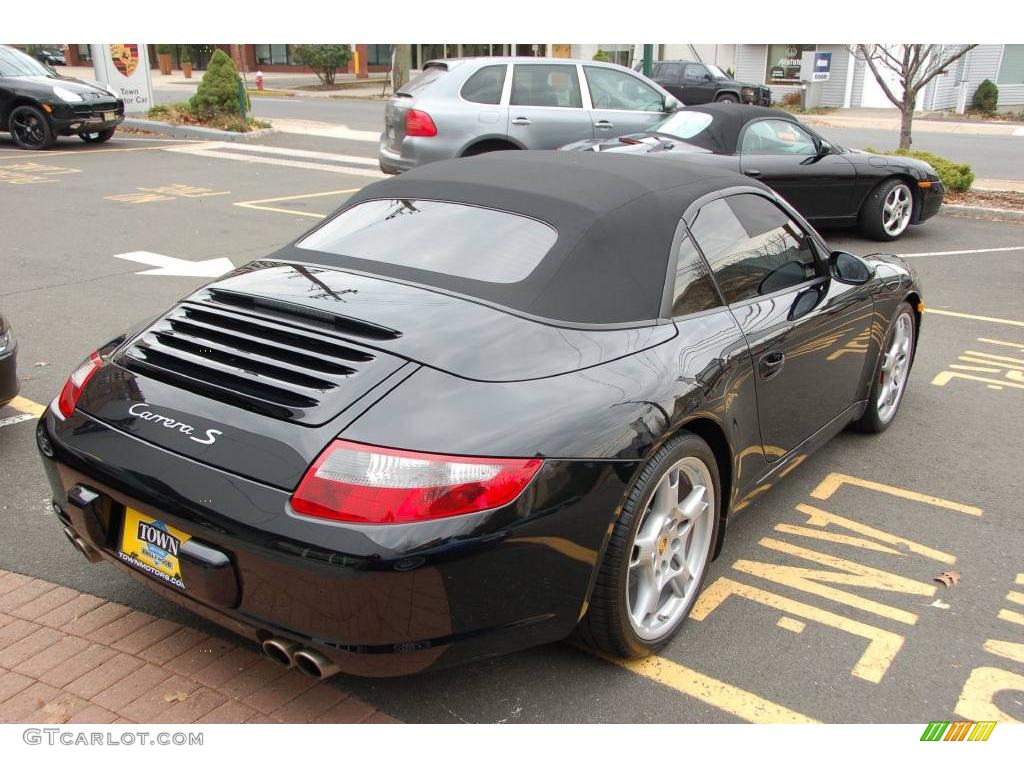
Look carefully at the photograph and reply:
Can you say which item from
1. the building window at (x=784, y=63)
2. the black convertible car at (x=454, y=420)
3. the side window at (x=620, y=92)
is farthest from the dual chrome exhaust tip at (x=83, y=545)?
the building window at (x=784, y=63)

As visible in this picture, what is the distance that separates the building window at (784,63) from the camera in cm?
3581

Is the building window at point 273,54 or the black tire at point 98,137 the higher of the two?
the building window at point 273,54

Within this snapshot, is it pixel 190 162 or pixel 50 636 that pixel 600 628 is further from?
pixel 190 162

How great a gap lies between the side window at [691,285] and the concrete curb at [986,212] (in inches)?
393

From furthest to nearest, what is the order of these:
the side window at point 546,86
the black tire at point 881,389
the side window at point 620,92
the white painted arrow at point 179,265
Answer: the side window at point 620,92 < the side window at point 546,86 < the white painted arrow at point 179,265 < the black tire at point 881,389

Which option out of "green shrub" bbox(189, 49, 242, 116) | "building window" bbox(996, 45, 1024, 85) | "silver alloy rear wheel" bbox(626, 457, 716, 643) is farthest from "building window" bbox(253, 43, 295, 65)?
"silver alloy rear wheel" bbox(626, 457, 716, 643)

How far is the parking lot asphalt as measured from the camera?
2.93 metres

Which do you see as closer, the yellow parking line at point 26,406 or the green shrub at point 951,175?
the yellow parking line at point 26,406

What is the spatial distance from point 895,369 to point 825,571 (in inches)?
71.9

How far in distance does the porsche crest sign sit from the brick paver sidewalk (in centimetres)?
1976

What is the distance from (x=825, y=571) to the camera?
3.71 metres

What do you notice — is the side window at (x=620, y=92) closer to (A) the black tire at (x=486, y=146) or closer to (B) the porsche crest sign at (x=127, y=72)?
(A) the black tire at (x=486, y=146)

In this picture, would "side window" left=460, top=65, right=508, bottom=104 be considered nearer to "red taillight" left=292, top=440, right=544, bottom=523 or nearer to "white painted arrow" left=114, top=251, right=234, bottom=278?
"white painted arrow" left=114, top=251, right=234, bottom=278

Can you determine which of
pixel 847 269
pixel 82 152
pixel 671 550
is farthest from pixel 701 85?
pixel 671 550
